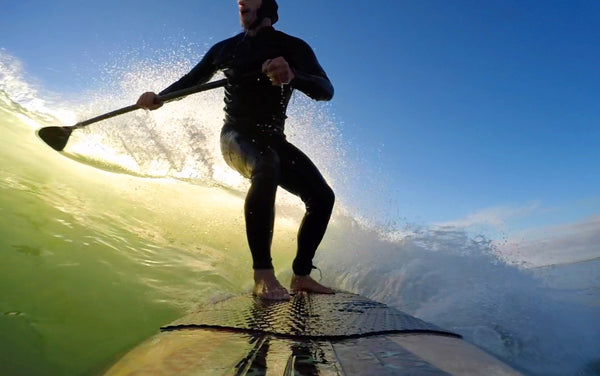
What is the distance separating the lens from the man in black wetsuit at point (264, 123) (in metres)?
2.54

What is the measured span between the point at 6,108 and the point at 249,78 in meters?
6.09

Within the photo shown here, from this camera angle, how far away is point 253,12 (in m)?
2.94

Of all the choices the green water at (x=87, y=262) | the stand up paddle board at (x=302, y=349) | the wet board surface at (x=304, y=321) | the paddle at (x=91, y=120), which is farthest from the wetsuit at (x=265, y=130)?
the stand up paddle board at (x=302, y=349)

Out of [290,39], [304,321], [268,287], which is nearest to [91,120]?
[290,39]

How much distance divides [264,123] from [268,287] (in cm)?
109

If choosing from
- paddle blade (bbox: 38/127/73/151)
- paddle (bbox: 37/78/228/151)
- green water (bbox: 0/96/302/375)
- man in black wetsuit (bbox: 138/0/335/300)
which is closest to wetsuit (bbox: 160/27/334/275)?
man in black wetsuit (bbox: 138/0/335/300)

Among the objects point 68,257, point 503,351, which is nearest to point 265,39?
point 68,257

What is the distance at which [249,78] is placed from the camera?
2787mm

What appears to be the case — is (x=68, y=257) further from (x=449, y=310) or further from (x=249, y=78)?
(x=449, y=310)

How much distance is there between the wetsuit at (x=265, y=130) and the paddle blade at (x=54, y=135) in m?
1.44

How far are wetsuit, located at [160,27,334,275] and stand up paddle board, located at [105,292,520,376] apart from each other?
825 millimetres

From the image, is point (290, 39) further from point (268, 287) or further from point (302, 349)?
point (302, 349)

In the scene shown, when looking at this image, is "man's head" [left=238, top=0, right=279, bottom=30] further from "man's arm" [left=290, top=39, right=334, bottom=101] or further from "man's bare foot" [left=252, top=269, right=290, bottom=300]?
"man's bare foot" [left=252, top=269, right=290, bottom=300]

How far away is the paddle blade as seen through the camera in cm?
384
